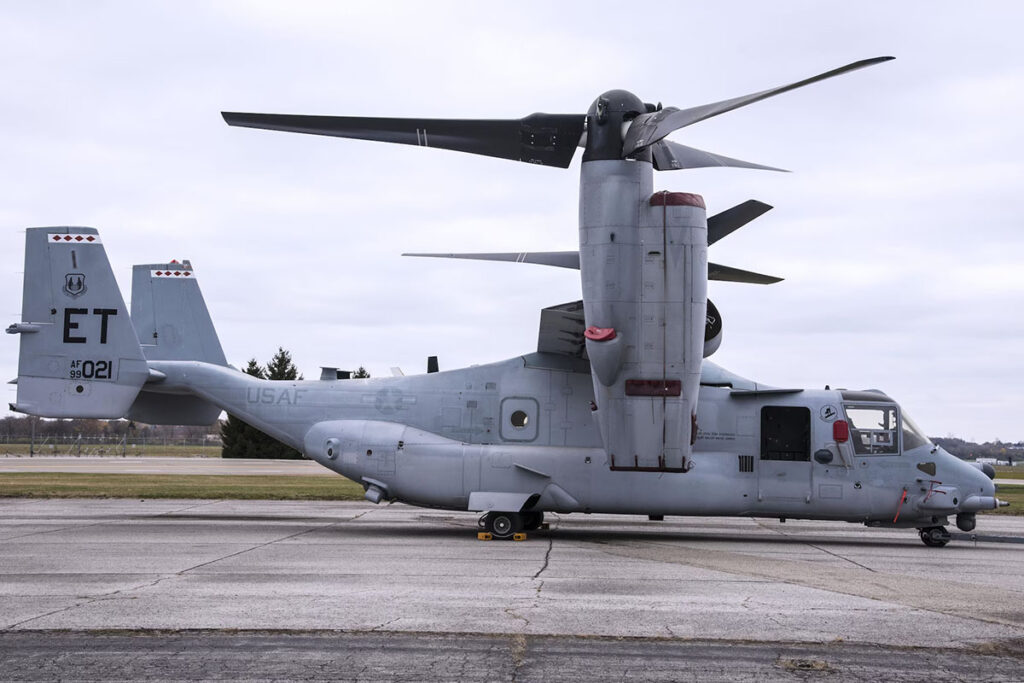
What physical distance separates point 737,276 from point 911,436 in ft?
13.9

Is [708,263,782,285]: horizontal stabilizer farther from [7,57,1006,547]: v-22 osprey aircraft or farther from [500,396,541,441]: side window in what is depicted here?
[500,396,541,441]: side window

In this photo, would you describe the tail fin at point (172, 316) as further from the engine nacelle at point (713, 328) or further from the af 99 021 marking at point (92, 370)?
the engine nacelle at point (713, 328)

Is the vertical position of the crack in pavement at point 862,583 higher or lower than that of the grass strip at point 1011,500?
higher

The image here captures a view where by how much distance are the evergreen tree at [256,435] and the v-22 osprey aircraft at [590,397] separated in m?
39.0

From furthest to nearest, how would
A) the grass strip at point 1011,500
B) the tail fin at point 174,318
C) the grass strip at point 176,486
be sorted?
the grass strip at point 1011,500 < the grass strip at point 176,486 < the tail fin at point 174,318

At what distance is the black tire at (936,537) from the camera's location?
17328mm

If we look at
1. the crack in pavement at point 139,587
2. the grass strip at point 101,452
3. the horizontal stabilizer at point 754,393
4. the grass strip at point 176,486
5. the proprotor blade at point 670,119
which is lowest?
the grass strip at point 101,452

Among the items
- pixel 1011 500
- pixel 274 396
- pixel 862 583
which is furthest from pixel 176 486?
pixel 1011 500

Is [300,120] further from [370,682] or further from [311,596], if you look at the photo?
[370,682]

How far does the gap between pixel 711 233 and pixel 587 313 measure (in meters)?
3.37

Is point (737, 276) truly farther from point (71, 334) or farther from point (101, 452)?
point (101, 452)

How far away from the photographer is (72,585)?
10.6 metres

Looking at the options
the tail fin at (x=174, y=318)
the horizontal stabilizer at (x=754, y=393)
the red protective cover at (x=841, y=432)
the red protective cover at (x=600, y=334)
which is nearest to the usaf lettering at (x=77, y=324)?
the tail fin at (x=174, y=318)

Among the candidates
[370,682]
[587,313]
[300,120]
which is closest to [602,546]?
[587,313]
